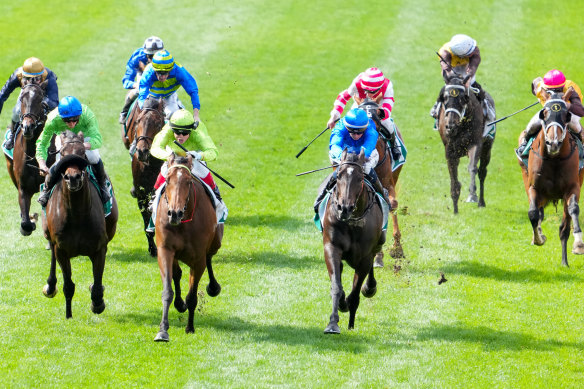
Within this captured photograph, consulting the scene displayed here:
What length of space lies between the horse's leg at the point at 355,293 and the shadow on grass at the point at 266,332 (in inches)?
7.9

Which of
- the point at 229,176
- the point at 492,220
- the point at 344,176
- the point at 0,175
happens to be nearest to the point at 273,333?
the point at 344,176

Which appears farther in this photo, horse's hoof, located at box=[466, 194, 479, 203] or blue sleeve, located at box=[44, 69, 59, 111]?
horse's hoof, located at box=[466, 194, 479, 203]

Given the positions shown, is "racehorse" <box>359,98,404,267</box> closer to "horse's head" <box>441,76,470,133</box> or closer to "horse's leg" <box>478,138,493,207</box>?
"horse's head" <box>441,76,470,133</box>

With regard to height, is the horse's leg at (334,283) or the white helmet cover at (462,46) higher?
the white helmet cover at (462,46)

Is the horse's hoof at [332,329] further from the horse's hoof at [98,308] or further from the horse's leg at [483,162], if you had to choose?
the horse's leg at [483,162]

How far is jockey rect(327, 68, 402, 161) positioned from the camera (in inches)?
563

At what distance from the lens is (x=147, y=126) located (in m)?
14.3

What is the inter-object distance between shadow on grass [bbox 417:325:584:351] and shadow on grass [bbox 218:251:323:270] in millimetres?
3223

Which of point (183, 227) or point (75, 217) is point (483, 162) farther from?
point (75, 217)

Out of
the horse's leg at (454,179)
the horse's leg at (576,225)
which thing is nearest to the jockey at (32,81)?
the horse's leg at (454,179)

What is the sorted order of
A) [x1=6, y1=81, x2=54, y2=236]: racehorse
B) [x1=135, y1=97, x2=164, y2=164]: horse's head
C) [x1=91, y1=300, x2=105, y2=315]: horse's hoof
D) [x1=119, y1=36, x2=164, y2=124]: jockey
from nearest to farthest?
[x1=91, y1=300, x2=105, y2=315]: horse's hoof, [x1=135, y1=97, x2=164, y2=164]: horse's head, [x1=6, y1=81, x2=54, y2=236]: racehorse, [x1=119, y1=36, x2=164, y2=124]: jockey

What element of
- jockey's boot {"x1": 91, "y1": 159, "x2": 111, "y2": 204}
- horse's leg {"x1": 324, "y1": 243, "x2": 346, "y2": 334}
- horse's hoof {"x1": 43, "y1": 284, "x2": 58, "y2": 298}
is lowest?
horse's hoof {"x1": 43, "y1": 284, "x2": 58, "y2": 298}

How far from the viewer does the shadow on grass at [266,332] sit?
11.7 m

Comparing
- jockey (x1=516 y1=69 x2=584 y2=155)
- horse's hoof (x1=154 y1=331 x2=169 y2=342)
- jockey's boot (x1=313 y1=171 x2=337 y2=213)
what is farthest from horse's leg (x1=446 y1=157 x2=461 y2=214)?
horse's hoof (x1=154 y1=331 x2=169 y2=342)
